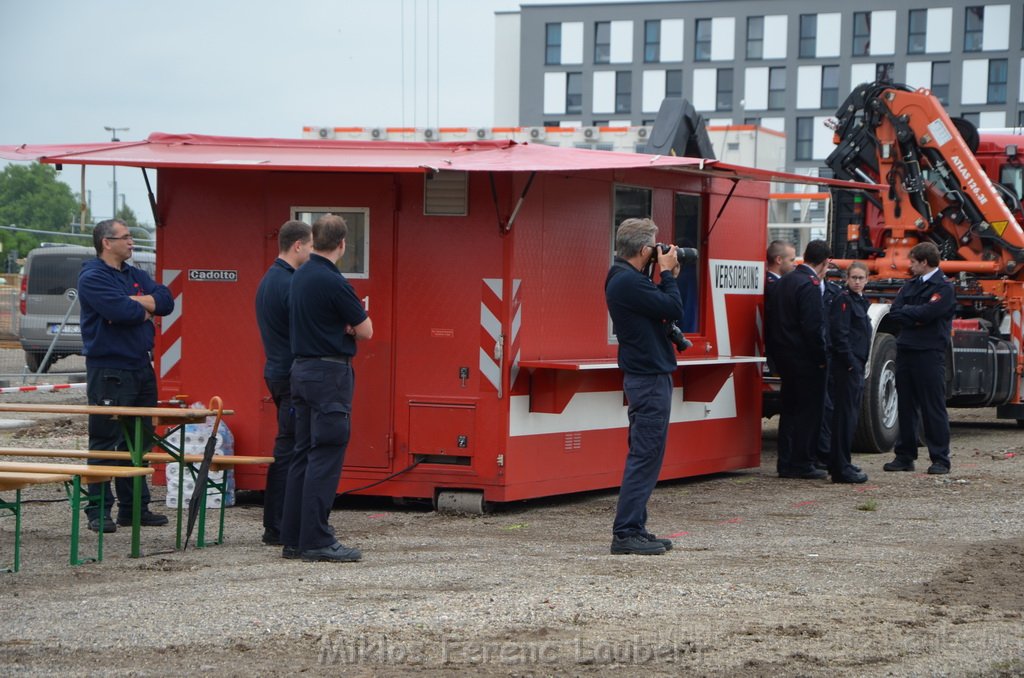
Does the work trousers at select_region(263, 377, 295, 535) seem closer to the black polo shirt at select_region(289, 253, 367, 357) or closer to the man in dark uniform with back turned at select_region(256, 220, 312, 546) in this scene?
the man in dark uniform with back turned at select_region(256, 220, 312, 546)

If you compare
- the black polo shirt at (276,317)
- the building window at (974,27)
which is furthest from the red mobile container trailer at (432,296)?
the building window at (974,27)

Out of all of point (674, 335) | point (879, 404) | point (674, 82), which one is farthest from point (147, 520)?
point (674, 82)

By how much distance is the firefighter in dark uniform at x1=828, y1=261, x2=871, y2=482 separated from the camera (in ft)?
36.1

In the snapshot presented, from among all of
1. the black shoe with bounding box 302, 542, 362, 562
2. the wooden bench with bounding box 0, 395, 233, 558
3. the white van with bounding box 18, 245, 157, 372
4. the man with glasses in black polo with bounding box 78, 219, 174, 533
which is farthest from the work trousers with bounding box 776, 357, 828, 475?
the white van with bounding box 18, 245, 157, 372

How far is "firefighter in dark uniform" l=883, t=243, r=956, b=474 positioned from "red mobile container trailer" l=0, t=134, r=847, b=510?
2391 millimetres

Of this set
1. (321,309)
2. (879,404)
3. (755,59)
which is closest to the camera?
(321,309)

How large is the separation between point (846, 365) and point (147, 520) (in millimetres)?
5568

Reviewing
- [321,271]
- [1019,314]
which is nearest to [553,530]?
[321,271]

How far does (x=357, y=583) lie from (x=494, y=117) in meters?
69.1

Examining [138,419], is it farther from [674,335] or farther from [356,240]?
[674,335]

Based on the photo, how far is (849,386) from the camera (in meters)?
11.1

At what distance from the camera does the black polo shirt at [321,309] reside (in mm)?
7242

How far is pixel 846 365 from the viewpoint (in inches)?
438

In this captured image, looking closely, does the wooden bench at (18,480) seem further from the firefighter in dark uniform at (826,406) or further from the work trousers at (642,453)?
the firefighter in dark uniform at (826,406)
